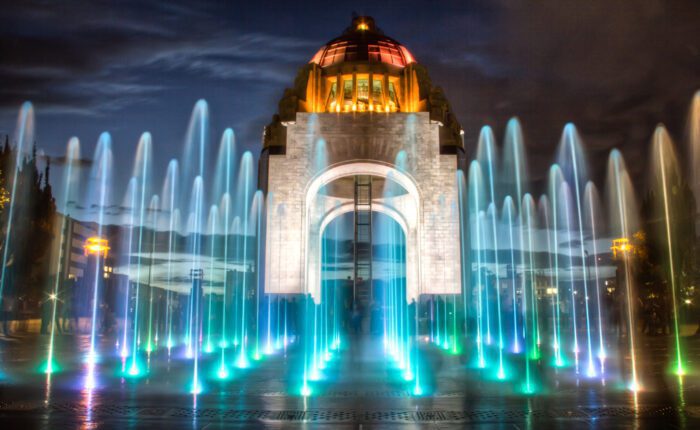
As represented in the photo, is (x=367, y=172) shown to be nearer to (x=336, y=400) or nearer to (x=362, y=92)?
(x=362, y=92)

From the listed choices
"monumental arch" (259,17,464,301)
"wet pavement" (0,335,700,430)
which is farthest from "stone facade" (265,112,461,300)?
"wet pavement" (0,335,700,430)

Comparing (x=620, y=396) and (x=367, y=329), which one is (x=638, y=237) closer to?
(x=367, y=329)

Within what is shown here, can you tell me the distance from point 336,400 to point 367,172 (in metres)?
20.5

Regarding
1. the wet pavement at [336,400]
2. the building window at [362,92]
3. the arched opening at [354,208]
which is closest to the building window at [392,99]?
the building window at [362,92]

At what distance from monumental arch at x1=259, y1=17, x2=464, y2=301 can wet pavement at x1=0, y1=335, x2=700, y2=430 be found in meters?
14.4

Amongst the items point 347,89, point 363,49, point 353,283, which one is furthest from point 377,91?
point 353,283

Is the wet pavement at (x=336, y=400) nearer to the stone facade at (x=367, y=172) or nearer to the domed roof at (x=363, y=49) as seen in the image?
the stone facade at (x=367, y=172)

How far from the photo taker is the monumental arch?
24.8 m

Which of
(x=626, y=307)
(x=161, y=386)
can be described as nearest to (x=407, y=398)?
(x=161, y=386)

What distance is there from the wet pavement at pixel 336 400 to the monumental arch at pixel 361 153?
14426 millimetres

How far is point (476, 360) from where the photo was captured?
11.6 m

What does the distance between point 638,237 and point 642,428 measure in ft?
82.6

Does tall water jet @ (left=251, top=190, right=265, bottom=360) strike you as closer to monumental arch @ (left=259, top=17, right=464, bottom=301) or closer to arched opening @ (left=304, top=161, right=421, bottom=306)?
monumental arch @ (left=259, top=17, right=464, bottom=301)

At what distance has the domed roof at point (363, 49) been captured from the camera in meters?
29.9
